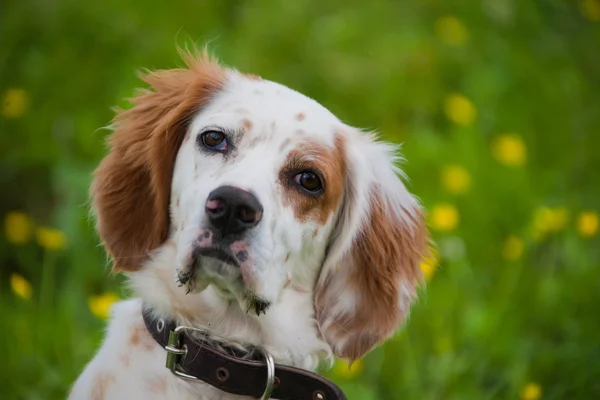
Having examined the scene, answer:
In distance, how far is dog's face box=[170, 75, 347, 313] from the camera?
7.86 ft

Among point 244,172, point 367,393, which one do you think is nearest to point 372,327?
point 244,172

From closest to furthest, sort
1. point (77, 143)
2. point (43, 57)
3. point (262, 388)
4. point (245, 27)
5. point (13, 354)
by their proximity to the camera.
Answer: point (262, 388) → point (13, 354) → point (77, 143) → point (43, 57) → point (245, 27)

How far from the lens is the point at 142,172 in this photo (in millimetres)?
2836

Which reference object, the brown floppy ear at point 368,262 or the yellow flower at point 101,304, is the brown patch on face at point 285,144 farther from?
the yellow flower at point 101,304

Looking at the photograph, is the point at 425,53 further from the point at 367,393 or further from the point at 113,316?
the point at 113,316

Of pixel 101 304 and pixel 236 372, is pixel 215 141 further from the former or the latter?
pixel 101 304

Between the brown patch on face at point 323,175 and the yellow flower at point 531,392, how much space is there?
4.59ft

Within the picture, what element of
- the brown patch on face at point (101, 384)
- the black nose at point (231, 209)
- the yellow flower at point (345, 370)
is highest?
the black nose at point (231, 209)

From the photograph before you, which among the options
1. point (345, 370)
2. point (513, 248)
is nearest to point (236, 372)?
point (345, 370)

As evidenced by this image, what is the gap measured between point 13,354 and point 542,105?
3.97 metres

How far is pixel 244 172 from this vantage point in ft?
8.23

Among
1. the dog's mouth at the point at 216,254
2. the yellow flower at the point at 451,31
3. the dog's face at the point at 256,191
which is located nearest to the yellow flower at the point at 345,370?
the dog's face at the point at 256,191

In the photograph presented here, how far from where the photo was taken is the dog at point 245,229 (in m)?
2.47

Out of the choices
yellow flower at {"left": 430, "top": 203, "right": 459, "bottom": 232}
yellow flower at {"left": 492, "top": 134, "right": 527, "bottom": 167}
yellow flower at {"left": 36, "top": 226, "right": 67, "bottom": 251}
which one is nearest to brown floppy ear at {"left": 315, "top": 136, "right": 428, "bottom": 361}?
yellow flower at {"left": 430, "top": 203, "right": 459, "bottom": 232}
